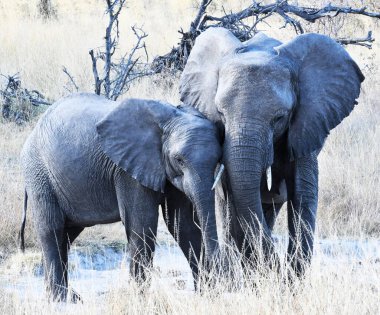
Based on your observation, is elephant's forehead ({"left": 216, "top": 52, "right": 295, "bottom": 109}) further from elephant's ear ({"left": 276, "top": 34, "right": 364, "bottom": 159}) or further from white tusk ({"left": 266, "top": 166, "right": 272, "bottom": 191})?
white tusk ({"left": 266, "top": 166, "right": 272, "bottom": 191})

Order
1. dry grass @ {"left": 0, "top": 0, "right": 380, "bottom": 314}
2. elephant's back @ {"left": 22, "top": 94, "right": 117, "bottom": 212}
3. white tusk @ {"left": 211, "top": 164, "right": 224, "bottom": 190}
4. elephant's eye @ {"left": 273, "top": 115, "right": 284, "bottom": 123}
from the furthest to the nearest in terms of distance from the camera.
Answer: elephant's back @ {"left": 22, "top": 94, "right": 117, "bottom": 212} → elephant's eye @ {"left": 273, "top": 115, "right": 284, "bottom": 123} → white tusk @ {"left": 211, "top": 164, "right": 224, "bottom": 190} → dry grass @ {"left": 0, "top": 0, "right": 380, "bottom": 314}

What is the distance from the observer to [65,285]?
648 centimetres

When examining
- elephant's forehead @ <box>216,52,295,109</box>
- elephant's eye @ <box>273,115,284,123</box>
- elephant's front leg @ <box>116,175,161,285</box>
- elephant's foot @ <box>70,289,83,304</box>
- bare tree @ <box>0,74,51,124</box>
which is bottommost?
elephant's foot @ <box>70,289,83,304</box>

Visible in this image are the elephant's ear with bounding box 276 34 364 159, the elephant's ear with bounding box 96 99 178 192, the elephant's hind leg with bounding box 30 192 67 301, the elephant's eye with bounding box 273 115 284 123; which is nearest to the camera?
the elephant's eye with bounding box 273 115 284 123

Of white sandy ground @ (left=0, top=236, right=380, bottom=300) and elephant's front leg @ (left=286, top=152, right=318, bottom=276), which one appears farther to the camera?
white sandy ground @ (left=0, top=236, right=380, bottom=300)

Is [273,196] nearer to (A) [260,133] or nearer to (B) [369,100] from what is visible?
(A) [260,133]

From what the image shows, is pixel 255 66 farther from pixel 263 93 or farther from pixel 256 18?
pixel 256 18

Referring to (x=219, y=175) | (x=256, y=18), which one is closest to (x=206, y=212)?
(x=219, y=175)

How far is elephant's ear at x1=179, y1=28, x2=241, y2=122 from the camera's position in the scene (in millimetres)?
6098

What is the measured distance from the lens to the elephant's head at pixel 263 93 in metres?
5.64

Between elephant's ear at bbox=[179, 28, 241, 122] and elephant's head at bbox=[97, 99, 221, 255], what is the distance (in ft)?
0.50

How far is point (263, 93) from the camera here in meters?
5.71

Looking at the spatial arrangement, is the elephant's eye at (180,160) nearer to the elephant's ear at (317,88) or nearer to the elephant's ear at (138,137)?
the elephant's ear at (138,137)

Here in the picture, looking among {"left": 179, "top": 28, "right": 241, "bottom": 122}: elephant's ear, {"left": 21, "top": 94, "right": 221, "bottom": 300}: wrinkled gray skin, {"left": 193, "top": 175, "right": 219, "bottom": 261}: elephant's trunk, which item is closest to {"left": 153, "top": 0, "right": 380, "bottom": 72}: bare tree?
{"left": 179, "top": 28, "right": 241, "bottom": 122}: elephant's ear
